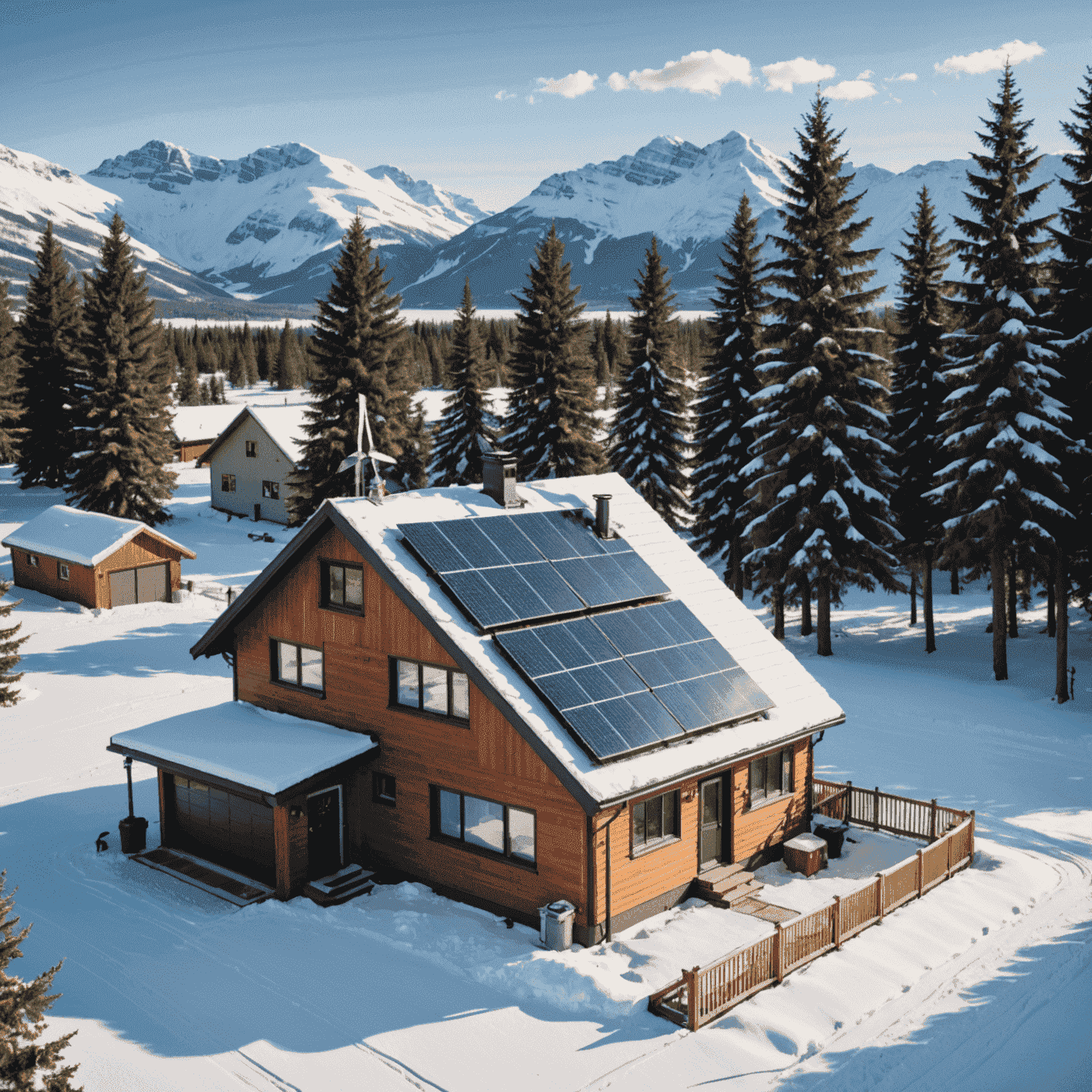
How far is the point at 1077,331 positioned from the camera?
3134cm

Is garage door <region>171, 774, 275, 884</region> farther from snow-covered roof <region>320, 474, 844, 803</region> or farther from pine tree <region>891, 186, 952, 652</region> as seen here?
pine tree <region>891, 186, 952, 652</region>

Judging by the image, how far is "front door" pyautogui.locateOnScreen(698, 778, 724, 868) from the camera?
18.8 meters

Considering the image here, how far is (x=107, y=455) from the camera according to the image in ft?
170

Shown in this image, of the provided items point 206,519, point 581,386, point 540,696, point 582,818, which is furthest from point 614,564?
point 206,519

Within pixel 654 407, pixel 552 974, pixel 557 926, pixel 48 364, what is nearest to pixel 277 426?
pixel 48 364

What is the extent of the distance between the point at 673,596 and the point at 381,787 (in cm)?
698

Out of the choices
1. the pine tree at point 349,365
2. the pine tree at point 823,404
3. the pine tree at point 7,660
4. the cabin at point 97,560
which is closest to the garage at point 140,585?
the cabin at point 97,560

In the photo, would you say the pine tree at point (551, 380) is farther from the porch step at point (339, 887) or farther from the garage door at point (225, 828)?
the porch step at point (339, 887)

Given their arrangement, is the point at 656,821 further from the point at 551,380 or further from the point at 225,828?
the point at 551,380

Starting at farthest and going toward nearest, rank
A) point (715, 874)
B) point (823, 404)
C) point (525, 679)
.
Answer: point (823, 404) → point (715, 874) → point (525, 679)

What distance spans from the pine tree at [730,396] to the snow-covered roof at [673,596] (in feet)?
60.0

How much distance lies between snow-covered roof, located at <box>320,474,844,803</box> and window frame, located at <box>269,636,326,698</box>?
3369 millimetres

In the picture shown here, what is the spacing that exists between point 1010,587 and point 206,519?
44.9 m

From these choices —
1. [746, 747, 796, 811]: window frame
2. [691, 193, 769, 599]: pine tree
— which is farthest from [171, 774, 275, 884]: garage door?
[691, 193, 769, 599]: pine tree
